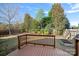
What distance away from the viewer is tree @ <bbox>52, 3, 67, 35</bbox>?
1.83 meters

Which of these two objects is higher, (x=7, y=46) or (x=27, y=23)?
(x=27, y=23)

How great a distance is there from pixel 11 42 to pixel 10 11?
0.32 meters

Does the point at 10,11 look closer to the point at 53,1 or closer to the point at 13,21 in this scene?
the point at 13,21

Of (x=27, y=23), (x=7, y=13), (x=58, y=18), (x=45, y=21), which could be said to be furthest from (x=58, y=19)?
(x=7, y=13)

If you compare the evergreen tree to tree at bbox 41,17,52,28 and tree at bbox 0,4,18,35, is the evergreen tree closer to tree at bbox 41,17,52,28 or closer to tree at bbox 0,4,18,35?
tree at bbox 41,17,52,28

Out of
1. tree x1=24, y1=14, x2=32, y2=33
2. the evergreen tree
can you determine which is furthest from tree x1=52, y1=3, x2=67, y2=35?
tree x1=24, y1=14, x2=32, y2=33

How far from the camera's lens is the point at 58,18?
183 centimetres

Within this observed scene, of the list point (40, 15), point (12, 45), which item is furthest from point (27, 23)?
point (12, 45)

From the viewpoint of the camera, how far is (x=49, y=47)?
185 cm

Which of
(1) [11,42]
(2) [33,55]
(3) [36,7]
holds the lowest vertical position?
(2) [33,55]

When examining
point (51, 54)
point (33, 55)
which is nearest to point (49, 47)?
point (51, 54)

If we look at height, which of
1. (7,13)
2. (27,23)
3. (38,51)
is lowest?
(38,51)

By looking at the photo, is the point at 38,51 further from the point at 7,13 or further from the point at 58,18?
the point at 7,13

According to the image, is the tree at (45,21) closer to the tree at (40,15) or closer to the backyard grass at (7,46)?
the tree at (40,15)
